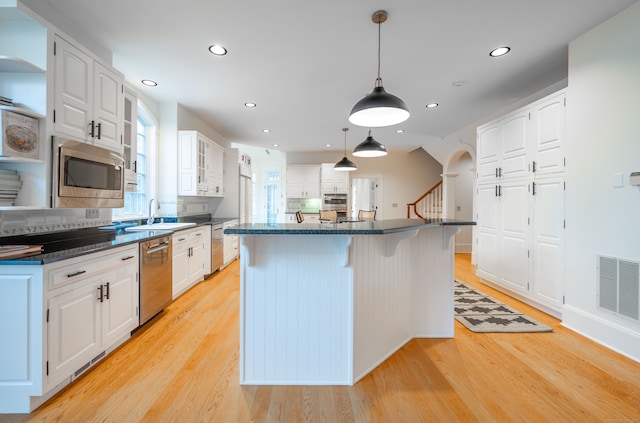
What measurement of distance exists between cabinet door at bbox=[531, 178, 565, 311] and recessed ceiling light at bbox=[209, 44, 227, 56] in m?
3.75

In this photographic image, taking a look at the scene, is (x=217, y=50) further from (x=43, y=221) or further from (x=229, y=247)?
(x=229, y=247)

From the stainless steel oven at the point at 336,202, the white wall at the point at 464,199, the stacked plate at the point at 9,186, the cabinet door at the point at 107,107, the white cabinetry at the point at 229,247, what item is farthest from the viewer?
the stainless steel oven at the point at 336,202

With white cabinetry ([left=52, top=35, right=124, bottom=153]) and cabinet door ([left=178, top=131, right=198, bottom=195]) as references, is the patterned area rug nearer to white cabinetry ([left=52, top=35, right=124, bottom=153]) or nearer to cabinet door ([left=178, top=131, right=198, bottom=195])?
white cabinetry ([left=52, top=35, right=124, bottom=153])

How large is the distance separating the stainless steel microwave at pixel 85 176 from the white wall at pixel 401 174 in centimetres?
626

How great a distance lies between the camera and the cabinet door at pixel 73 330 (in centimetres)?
165

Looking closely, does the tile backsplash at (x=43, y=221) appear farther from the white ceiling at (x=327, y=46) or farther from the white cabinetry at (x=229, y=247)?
the white cabinetry at (x=229, y=247)

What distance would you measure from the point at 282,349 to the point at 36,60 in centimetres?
261

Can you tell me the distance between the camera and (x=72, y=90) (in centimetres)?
209

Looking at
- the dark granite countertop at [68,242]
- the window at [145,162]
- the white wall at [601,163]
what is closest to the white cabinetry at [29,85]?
the dark granite countertop at [68,242]

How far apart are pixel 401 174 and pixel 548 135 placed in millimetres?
5278

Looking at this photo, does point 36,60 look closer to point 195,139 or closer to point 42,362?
point 42,362

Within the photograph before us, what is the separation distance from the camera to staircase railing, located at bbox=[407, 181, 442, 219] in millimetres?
7512

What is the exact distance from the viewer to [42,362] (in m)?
1.59

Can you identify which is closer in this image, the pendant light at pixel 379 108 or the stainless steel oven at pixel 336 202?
the pendant light at pixel 379 108
